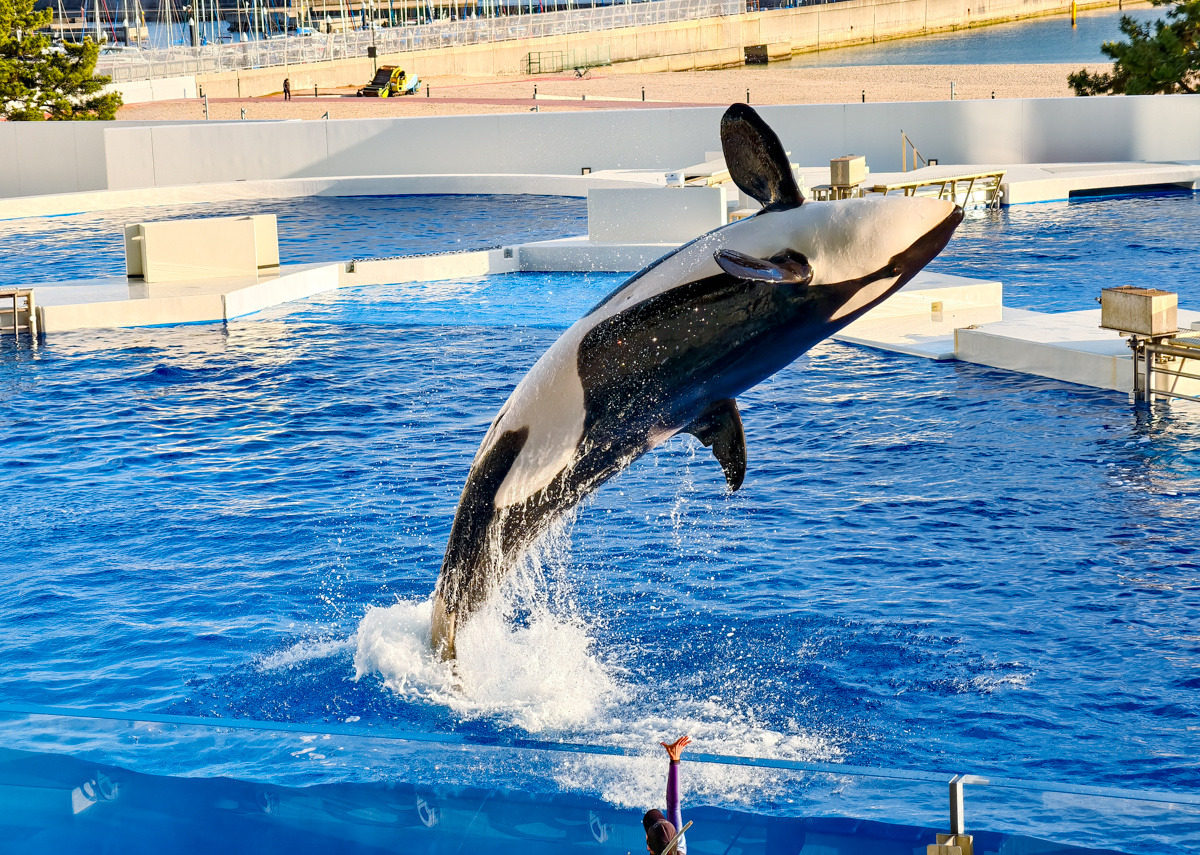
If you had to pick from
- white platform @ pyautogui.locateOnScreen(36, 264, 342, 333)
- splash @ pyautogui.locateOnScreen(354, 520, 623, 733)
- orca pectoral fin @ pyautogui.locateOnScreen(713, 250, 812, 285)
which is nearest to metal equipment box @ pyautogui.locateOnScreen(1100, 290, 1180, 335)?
splash @ pyautogui.locateOnScreen(354, 520, 623, 733)

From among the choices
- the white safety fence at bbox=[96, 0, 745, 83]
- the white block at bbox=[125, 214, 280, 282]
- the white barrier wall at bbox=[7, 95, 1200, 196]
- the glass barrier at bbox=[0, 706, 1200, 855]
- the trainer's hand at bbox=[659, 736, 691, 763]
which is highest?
the white safety fence at bbox=[96, 0, 745, 83]

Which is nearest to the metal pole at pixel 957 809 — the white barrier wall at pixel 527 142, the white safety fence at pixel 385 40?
the white barrier wall at pixel 527 142

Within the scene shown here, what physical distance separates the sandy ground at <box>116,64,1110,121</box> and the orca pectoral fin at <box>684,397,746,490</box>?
1226 inches

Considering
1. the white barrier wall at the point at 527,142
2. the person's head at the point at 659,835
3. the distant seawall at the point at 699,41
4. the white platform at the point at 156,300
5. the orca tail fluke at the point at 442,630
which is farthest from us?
the distant seawall at the point at 699,41

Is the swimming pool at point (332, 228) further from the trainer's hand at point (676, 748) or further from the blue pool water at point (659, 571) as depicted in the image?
the trainer's hand at point (676, 748)

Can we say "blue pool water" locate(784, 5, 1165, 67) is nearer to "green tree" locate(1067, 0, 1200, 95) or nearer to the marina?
"green tree" locate(1067, 0, 1200, 95)

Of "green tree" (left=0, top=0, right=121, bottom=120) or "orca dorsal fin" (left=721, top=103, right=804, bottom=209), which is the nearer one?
"orca dorsal fin" (left=721, top=103, right=804, bottom=209)

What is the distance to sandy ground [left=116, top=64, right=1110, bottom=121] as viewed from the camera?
1607 inches

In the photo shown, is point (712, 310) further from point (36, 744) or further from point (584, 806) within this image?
point (36, 744)

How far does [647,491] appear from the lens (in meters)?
10.7

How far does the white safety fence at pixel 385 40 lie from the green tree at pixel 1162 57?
35.1m

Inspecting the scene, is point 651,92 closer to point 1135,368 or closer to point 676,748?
point 1135,368

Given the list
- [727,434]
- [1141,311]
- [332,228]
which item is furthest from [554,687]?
[332,228]

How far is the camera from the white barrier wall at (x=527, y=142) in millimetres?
30125
